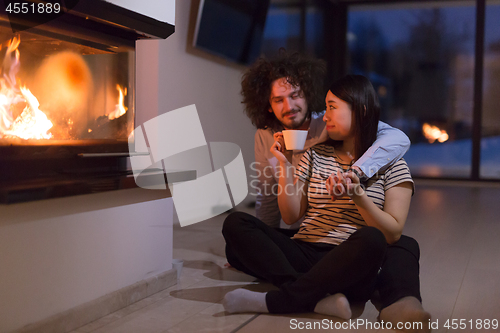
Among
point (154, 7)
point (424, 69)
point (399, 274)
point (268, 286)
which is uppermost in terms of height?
point (424, 69)

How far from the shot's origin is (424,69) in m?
6.27

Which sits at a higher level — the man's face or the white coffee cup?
the man's face

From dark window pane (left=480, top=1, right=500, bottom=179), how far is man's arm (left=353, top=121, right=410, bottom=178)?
4.99m

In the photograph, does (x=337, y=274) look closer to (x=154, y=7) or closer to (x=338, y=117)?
(x=338, y=117)

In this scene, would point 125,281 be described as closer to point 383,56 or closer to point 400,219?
point 400,219

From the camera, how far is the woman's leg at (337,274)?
1.42 meters

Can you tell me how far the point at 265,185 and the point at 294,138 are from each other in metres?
0.72

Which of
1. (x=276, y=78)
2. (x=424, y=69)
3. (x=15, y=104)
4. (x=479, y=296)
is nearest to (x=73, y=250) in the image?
(x=15, y=104)

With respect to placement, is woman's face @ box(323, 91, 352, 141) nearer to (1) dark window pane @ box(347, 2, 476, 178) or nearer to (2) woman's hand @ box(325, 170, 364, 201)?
(2) woman's hand @ box(325, 170, 364, 201)

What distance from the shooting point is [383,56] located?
6.48 meters

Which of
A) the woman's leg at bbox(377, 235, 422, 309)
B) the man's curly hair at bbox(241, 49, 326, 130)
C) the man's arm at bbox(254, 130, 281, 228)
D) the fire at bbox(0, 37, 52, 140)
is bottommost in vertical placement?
the woman's leg at bbox(377, 235, 422, 309)

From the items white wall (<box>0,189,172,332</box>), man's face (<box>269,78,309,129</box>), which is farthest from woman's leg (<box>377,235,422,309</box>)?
white wall (<box>0,189,172,332</box>)

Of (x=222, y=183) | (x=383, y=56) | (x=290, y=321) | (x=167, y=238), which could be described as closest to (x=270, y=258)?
(x=290, y=321)

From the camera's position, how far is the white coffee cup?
1.66m
